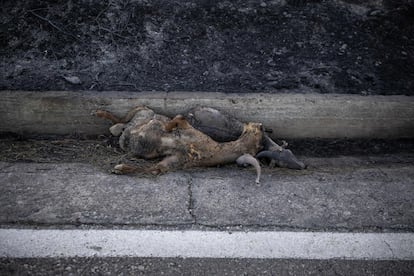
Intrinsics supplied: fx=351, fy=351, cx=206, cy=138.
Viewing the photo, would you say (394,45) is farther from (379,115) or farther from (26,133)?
(26,133)

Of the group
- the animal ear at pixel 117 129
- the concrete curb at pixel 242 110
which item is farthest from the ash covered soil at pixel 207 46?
the animal ear at pixel 117 129

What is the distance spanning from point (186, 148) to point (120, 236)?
1329 millimetres

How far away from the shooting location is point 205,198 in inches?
137

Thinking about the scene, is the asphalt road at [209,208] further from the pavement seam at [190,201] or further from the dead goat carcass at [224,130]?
the dead goat carcass at [224,130]

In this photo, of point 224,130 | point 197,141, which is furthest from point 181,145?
point 224,130

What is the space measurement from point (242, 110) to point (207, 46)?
1568mm

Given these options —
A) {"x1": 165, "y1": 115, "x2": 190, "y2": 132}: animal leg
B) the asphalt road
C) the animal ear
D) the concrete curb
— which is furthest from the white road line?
the concrete curb

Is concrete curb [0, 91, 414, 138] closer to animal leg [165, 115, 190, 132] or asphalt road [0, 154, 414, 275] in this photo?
animal leg [165, 115, 190, 132]

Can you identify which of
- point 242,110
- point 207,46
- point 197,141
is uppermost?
point 207,46

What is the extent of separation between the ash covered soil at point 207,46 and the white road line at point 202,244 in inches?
96.1

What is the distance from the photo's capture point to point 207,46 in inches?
218

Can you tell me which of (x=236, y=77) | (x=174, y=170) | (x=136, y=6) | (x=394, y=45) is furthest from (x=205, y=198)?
(x=394, y=45)

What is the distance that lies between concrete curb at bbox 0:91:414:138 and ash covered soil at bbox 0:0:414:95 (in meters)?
0.50

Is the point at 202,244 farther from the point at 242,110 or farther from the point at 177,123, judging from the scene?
the point at 242,110
